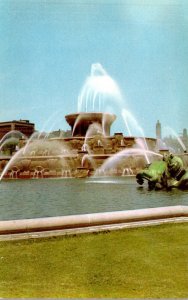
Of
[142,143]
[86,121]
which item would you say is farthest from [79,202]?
[86,121]

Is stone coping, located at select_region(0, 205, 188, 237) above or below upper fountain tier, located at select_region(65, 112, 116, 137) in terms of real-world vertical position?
below

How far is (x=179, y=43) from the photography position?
711cm

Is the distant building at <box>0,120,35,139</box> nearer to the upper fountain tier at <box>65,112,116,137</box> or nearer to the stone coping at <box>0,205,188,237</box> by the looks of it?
the upper fountain tier at <box>65,112,116,137</box>

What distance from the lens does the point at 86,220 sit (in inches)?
251

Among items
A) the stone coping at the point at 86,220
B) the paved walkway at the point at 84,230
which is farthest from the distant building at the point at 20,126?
the paved walkway at the point at 84,230

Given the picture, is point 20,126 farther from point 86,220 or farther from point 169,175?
point 86,220

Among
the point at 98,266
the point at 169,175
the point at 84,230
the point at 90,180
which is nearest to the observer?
the point at 98,266

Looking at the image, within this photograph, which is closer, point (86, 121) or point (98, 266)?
point (98, 266)

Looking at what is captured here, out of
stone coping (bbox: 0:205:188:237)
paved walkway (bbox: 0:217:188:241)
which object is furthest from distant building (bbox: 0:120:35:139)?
paved walkway (bbox: 0:217:188:241)

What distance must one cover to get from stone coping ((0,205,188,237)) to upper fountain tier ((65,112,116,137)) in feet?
42.6

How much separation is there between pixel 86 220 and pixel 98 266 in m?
1.48

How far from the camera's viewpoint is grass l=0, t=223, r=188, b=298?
14.4 ft

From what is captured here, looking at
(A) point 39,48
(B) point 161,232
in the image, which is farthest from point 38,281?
(A) point 39,48

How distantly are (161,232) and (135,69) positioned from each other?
11.5ft
